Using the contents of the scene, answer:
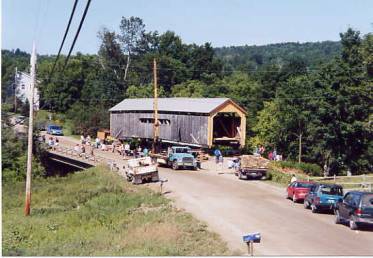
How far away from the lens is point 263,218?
27.5m

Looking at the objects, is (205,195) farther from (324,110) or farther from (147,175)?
(324,110)

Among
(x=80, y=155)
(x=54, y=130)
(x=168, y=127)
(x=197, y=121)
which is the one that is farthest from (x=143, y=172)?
(x=54, y=130)

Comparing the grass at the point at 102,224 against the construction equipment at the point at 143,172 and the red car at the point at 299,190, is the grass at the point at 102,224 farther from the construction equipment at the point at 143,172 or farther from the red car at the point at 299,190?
the red car at the point at 299,190

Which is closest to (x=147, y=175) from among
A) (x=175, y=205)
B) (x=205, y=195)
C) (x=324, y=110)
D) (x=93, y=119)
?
(x=205, y=195)

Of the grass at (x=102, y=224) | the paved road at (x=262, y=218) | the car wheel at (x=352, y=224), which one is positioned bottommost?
the grass at (x=102, y=224)

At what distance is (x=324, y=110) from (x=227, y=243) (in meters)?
42.5

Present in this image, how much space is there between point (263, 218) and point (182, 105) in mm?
33712

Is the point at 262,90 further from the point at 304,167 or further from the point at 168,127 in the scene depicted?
the point at 304,167

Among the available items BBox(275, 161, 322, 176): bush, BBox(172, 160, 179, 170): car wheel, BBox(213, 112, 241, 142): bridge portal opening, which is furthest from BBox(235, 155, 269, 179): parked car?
BBox(213, 112, 241, 142): bridge portal opening

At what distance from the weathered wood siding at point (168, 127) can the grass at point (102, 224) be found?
12.6 m

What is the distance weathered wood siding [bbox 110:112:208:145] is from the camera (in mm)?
56000

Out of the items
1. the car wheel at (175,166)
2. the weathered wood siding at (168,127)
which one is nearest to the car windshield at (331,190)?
the car wheel at (175,166)

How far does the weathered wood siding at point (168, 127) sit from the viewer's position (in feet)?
184

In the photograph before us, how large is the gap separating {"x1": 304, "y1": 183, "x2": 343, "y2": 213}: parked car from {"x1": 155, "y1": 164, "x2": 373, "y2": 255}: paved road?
45cm
